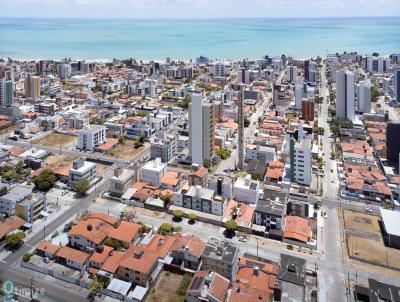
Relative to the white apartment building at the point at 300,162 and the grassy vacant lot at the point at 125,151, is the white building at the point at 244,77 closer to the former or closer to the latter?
the grassy vacant lot at the point at 125,151

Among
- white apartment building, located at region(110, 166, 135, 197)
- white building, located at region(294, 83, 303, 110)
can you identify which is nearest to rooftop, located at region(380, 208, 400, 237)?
white apartment building, located at region(110, 166, 135, 197)

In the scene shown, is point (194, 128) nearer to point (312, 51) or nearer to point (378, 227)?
point (378, 227)

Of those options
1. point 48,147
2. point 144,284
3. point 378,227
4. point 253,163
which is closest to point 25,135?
point 48,147

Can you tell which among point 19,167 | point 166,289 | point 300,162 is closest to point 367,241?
point 300,162

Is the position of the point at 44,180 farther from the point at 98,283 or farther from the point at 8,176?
the point at 98,283

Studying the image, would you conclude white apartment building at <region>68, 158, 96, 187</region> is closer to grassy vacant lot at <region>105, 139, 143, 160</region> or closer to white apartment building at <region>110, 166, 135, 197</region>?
white apartment building at <region>110, 166, 135, 197</region>

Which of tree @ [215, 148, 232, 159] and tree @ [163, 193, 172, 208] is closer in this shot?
tree @ [163, 193, 172, 208]
